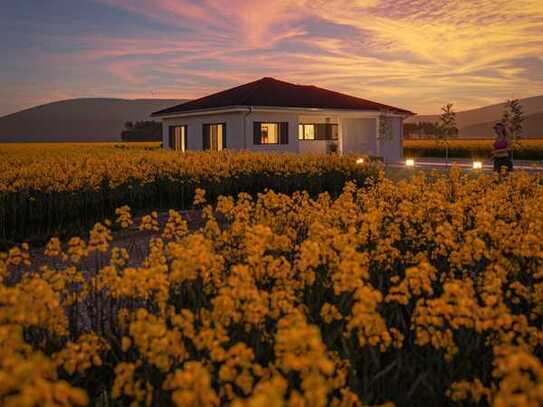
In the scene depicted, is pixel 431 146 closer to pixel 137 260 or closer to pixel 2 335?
pixel 137 260

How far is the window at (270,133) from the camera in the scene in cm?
3020

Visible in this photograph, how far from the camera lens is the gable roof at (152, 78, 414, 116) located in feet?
103

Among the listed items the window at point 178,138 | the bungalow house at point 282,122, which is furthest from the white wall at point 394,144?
the window at point 178,138

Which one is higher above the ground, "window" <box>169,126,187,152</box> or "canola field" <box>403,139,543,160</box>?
"window" <box>169,126,187,152</box>

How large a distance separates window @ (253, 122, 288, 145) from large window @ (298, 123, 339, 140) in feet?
7.14

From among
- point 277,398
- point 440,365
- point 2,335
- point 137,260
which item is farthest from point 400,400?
point 137,260

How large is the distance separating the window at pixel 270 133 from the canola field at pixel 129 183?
1034 cm

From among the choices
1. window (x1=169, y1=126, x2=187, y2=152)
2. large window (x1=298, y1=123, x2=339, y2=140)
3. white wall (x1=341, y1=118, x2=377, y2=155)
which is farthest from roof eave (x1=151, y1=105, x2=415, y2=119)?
large window (x1=298, y1=123, x2=339, y2=140)

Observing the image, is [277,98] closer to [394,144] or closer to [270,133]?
[270,133]

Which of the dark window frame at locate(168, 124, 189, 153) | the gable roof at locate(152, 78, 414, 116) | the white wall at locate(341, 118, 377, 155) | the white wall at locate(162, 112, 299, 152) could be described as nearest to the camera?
the white wall at locate(162, 112, 299, 152)

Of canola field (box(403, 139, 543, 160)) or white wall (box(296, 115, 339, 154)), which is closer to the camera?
white wall (box(296, 115, 339, 154))

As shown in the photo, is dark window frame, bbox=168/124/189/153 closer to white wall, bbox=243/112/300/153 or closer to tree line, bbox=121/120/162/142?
white wall, bbox=243/112/300/153

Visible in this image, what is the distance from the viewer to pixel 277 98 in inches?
1276

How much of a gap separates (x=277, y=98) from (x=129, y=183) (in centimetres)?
1946
